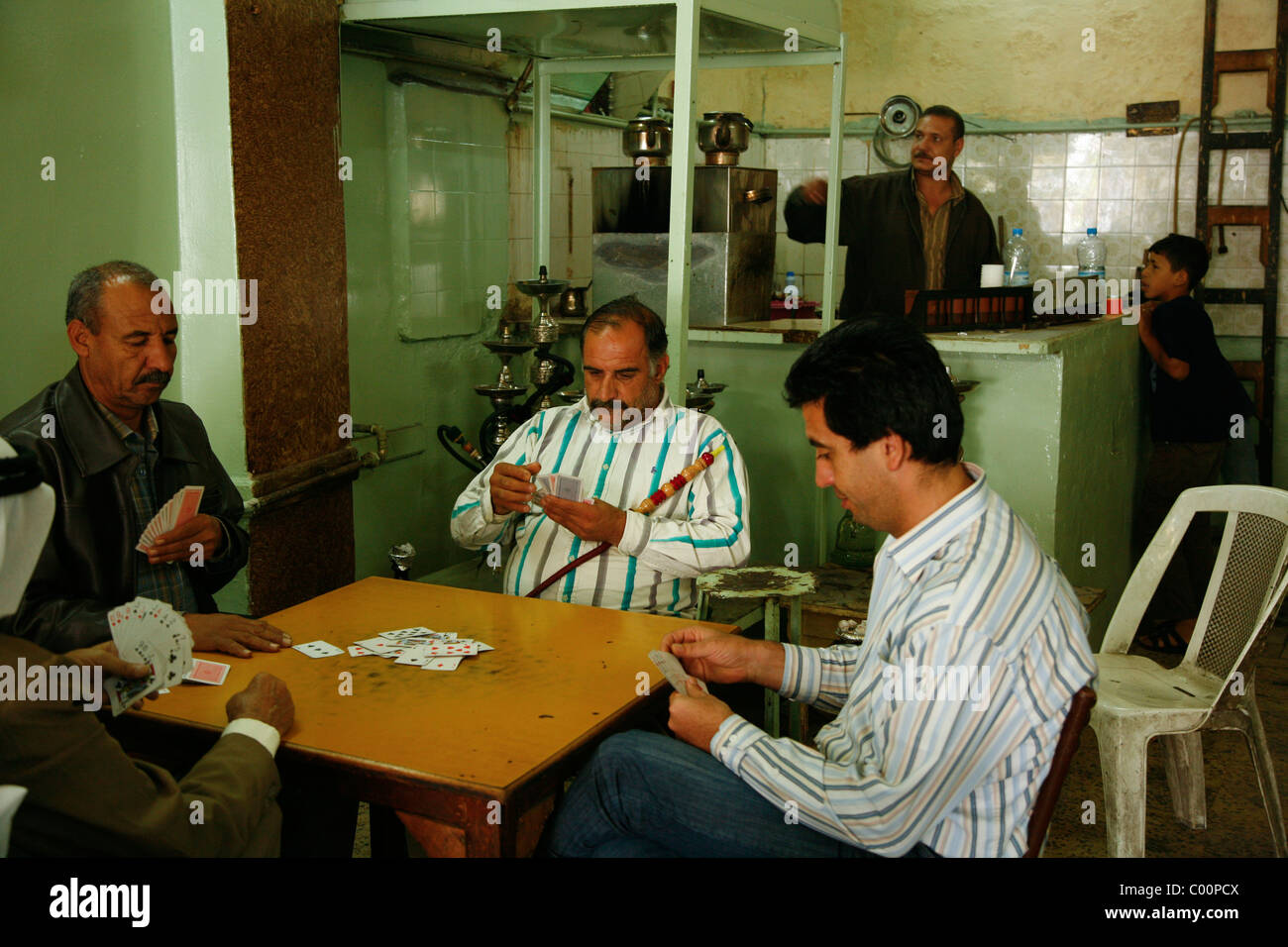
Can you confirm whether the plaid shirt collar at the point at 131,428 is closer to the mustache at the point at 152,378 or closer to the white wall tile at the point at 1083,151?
the mustache at the point at 152,378

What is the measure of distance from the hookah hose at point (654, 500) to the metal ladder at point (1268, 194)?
4945 mm

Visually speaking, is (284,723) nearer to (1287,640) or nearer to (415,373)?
(415,373)

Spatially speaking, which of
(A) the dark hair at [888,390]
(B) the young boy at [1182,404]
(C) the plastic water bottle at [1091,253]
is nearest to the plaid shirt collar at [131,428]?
(A) the dark hair at [888,390]

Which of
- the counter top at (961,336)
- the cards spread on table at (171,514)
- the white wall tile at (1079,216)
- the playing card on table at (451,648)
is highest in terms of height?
the white wall tile at (1079,216)

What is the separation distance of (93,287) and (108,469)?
47cm

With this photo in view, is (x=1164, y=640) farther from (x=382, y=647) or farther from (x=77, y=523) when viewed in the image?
(x=77, y=523)

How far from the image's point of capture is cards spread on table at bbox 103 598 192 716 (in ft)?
7.14

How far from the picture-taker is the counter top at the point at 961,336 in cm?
455

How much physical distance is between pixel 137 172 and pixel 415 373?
1.82 m

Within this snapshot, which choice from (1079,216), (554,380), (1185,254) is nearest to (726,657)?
(554,380)

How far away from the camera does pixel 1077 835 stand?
402 cm

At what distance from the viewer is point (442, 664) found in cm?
257

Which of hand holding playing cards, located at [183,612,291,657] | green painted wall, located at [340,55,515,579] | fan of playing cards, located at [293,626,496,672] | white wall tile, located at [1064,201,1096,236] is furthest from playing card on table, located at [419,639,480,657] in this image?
white wall tile, located at [1064,201,1096,236]
